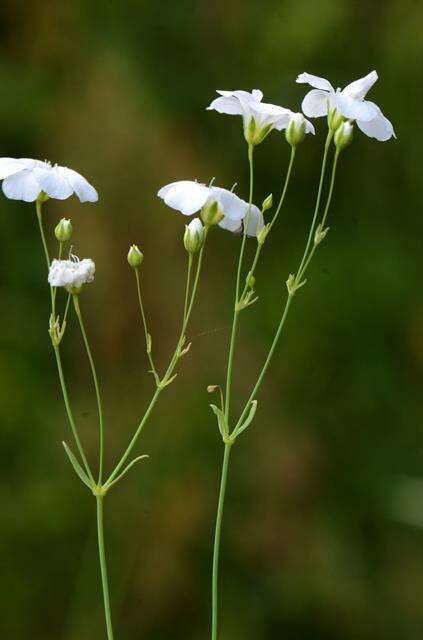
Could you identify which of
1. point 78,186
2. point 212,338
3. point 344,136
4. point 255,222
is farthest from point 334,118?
point 212,338

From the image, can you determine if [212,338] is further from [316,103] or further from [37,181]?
[37,181]

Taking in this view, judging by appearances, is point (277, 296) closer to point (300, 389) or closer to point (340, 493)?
point (300, 389)

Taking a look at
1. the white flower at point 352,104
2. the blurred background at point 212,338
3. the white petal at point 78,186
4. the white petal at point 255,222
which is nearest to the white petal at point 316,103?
the white flower at point 352,104

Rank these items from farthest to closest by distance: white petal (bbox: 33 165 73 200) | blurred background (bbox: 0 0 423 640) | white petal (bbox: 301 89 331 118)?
1. blurred background (bbox: 0 0 423 640)
2. white petal (bbox: 301 89 331 118)
3. white petal (bbox: 33 165 73 200)

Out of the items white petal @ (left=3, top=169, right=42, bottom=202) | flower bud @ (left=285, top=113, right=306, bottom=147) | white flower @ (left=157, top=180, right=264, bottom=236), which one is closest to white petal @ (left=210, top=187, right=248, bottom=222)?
white flower @ (left=157, top=180, right=264, bottom=236)

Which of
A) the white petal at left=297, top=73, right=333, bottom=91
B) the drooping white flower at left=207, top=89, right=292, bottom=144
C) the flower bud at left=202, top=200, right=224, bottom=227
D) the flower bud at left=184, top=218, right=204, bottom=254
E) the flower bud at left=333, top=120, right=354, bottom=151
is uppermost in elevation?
the white petal at left=297, top=73, right=333, bottom=91

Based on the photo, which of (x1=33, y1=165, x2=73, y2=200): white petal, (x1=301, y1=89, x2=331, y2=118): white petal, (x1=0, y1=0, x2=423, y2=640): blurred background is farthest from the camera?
(x1=0, y1=0, x2=423, y2=640): blurred background

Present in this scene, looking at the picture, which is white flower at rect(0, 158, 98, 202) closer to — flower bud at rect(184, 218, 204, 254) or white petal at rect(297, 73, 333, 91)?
flower bud at rect(184, 218, 204, 254)
